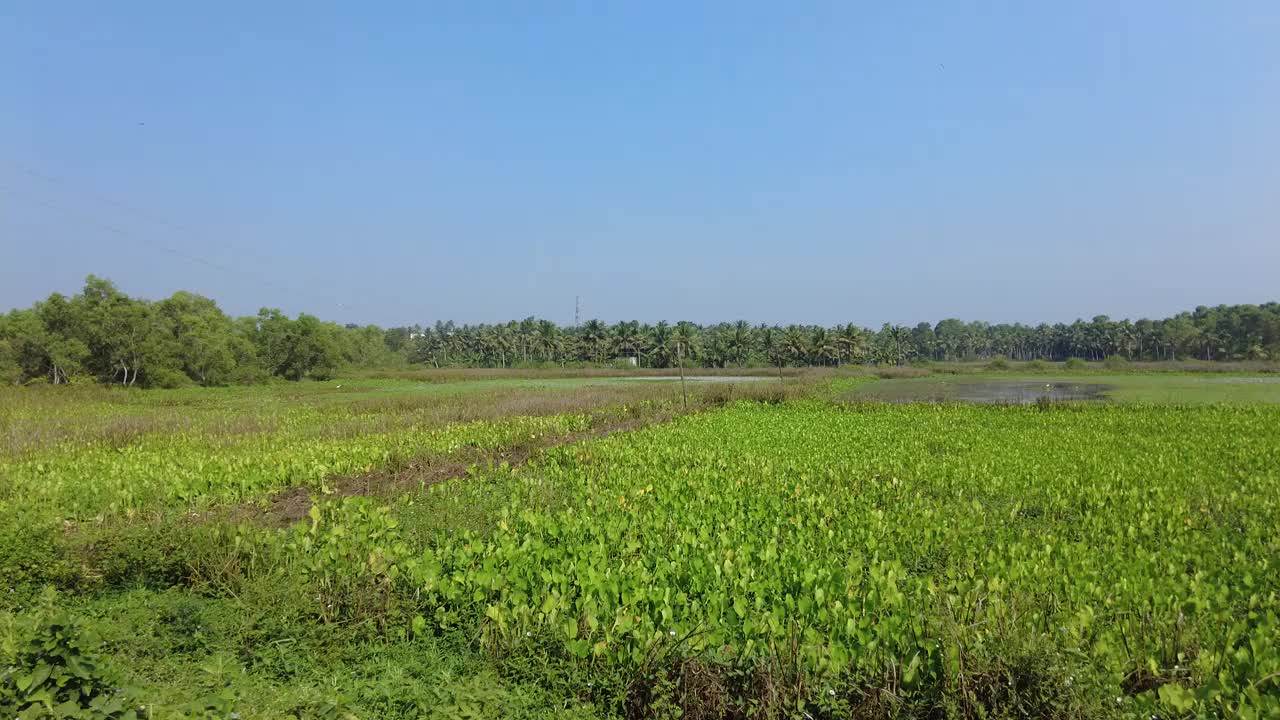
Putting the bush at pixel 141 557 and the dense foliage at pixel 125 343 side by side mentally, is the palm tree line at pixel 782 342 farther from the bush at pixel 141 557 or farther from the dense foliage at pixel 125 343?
the bush at pixel 141 557

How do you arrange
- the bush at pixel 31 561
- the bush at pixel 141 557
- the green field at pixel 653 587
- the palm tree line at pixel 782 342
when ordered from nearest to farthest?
the green field at pixel 653 587 → the bush at pixel 31 561 → the bush at pixel 141 557 → the palm tree line at pixel 782 342

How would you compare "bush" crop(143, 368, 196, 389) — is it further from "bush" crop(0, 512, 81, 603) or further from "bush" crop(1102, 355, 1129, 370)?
"bush" crop(1102, 355, 1129, 370)

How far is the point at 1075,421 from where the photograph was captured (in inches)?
652

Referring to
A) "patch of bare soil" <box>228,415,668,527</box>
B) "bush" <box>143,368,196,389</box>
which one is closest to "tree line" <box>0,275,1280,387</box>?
"bush" <box>143,368,196,389</box>

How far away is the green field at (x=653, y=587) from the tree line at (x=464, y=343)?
17.0m

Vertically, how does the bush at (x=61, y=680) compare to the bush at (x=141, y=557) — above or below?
above

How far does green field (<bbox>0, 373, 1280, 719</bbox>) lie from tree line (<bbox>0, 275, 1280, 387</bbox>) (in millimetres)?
17011

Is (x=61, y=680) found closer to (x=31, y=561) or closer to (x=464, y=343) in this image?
(x=31, y=561)

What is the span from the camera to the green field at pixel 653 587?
3.37m

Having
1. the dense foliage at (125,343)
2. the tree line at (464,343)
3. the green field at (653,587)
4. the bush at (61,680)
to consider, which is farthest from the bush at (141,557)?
the dense foliage at (125,343)

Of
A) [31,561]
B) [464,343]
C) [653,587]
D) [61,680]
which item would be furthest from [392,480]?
[464,343]

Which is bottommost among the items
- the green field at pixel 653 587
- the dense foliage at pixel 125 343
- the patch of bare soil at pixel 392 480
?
the patch of bare soil at pixel 392 480

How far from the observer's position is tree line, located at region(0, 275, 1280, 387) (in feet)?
117

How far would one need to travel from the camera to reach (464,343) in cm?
9119
